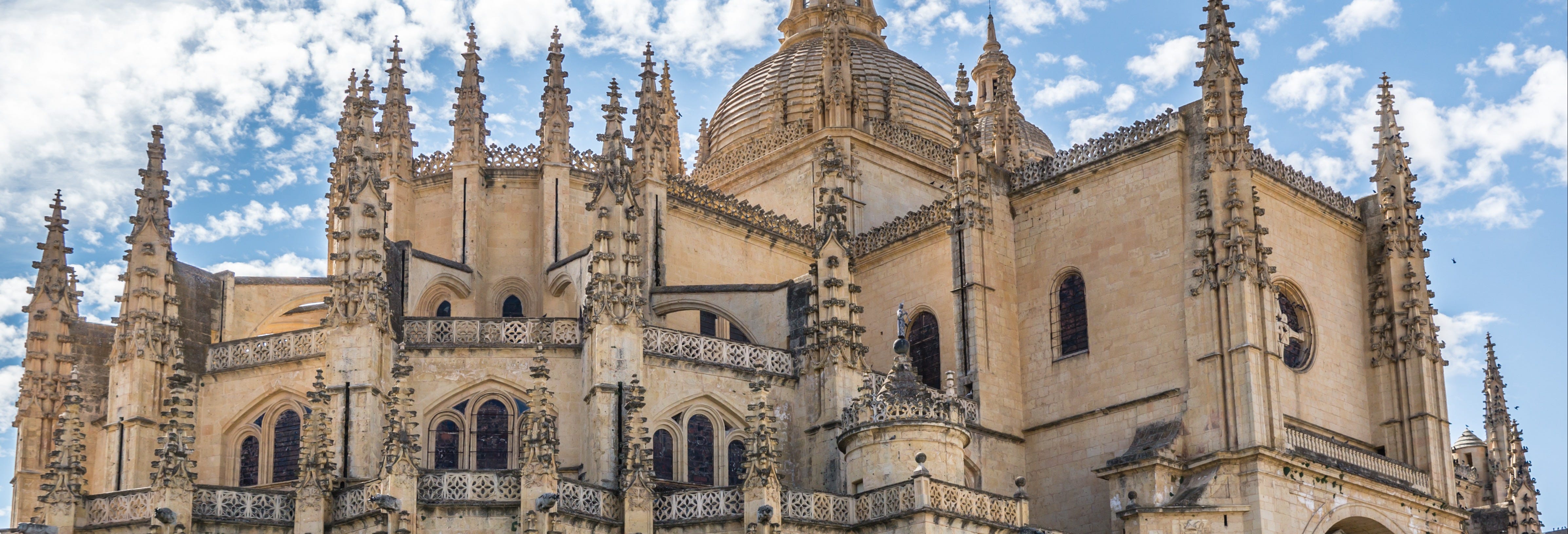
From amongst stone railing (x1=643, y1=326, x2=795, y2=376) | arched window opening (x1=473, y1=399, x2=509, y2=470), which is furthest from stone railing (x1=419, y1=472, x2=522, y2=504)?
stone railing (x1=643, y1=326, x2=795, y2=376)

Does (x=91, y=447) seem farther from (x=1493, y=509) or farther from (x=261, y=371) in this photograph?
(x=1493, y=509)

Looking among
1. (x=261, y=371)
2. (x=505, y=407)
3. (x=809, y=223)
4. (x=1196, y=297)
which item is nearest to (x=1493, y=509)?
(x=1196, y=297)

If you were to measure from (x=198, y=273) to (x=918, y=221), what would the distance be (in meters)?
17.4

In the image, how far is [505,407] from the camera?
39031 mm

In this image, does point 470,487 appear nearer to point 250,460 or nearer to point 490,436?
point 490,436

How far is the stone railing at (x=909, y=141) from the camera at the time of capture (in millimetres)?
53500

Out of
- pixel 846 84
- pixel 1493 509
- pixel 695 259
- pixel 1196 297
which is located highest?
pixel 846 84

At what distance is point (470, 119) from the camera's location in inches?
1815

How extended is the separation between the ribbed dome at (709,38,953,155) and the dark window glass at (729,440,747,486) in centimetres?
1560

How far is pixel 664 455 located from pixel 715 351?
257cm

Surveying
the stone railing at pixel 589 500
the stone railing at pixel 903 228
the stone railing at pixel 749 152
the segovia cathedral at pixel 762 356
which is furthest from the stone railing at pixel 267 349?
the stone railing at pixel 749 152

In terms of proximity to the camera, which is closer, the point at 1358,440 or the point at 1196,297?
the point at 1196,297

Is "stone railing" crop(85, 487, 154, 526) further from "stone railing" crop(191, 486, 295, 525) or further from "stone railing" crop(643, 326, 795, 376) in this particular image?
"stone railing" crop(643, 326, 795, 376)

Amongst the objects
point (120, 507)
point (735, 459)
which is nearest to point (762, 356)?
point (735, 459)
